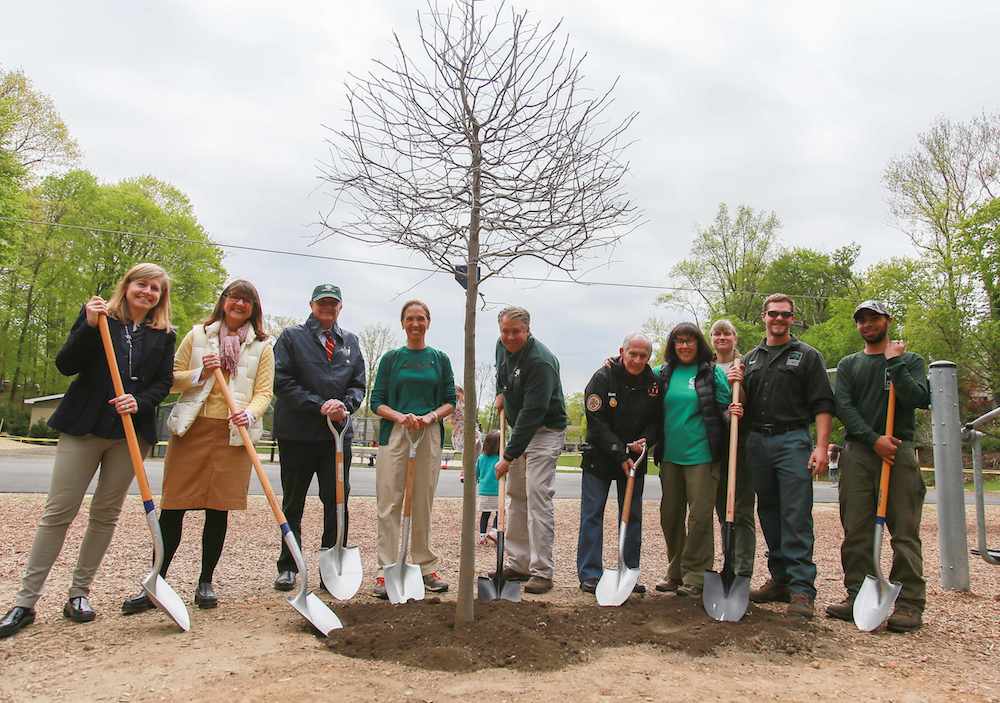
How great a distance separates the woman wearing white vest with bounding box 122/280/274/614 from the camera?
4.31 metres

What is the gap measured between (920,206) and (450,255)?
32.1 m

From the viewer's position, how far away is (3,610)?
4297 millimetres

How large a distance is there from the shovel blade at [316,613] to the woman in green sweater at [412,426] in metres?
0.95

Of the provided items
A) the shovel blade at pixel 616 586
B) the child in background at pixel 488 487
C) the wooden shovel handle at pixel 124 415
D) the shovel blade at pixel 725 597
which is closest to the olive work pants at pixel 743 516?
the shovel blade at pixel 725 597

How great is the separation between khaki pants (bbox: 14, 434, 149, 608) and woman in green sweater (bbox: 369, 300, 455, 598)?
159cm

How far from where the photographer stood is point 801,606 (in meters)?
4.53

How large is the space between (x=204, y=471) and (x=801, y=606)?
149 inches

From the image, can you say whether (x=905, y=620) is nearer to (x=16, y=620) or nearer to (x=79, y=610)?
(x=79, y=610)

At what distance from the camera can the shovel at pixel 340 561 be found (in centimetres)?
461

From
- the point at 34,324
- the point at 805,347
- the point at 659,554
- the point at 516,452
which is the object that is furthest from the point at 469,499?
the point at 34,324

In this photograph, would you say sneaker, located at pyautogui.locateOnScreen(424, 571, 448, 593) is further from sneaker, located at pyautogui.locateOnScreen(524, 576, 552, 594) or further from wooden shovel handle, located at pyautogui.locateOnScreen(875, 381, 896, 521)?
wooden shovel handle, located at pyautogui.locateOnScreen(875, 381, 896, 521)

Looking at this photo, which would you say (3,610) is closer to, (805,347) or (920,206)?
(805,347)

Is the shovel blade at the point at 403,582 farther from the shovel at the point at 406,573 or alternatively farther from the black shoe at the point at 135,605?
the black shoe at the point at 135,605

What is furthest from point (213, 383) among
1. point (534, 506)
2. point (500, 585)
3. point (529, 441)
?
point (534, 506)
